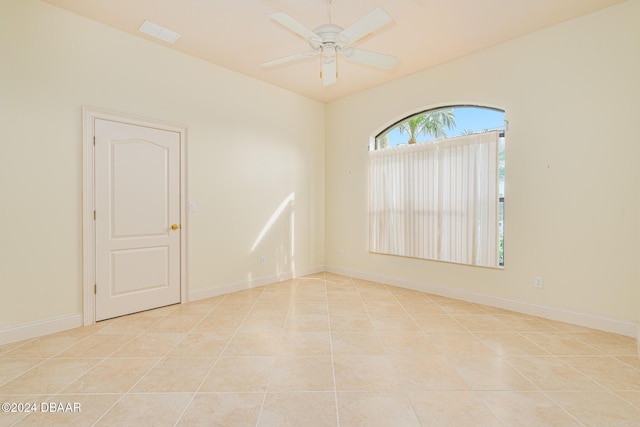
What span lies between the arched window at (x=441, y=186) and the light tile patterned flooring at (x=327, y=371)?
37.4 inches

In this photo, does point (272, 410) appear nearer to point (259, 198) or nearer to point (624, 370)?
point (624, 370)

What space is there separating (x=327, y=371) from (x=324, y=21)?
3317 millimetres

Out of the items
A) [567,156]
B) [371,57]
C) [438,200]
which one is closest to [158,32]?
[371,57]

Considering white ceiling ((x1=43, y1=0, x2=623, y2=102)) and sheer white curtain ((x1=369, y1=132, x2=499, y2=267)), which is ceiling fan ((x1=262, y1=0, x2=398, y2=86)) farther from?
sheer white curtain ((x1=369, y1=132, x2=499, y2=267))

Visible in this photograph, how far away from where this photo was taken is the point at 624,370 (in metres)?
2.29

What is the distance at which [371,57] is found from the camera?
2.89 m

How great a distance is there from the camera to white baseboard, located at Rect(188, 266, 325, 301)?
4090 mm

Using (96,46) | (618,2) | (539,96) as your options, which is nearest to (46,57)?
(96,46)

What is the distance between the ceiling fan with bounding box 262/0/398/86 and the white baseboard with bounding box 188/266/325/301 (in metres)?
3.00

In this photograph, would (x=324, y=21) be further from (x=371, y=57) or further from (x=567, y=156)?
(x=567, y=156)

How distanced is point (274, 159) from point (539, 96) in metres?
3.57

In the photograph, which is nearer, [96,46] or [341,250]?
[96,46]

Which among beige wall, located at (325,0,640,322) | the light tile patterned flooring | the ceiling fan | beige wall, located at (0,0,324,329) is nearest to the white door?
beige wall, located at (0,0,324,329)

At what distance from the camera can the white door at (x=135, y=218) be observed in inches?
130
